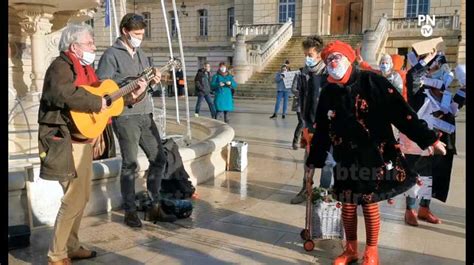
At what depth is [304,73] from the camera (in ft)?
17.6

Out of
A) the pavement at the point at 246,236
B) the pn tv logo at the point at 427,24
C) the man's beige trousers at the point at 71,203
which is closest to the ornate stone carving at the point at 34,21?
the pavement at the point at 246,236

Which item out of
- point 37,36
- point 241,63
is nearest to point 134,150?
point 37,36

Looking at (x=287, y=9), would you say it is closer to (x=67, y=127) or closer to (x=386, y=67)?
(x=386, y=67)

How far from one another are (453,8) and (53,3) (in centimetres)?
2724

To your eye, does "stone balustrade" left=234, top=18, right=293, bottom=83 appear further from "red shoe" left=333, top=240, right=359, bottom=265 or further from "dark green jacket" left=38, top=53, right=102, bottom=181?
"dark green jacket" left=38, top=53, right=102, bottom=181

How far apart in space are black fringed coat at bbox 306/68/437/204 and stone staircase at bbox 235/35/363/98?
2083cm

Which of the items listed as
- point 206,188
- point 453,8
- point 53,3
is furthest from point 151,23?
point 206,188

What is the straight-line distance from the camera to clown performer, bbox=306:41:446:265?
349cm

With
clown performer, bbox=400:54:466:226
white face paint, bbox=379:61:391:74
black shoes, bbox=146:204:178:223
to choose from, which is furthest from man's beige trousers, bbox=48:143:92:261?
white face paint, bbox=379:61:391:74

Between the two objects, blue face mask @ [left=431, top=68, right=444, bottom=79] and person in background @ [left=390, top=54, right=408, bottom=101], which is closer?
blue face mask @ [left=431, top=68, right=444, bottom=79]

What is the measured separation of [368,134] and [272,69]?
24730 millimetres

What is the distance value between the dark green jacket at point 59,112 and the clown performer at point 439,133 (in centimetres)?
312

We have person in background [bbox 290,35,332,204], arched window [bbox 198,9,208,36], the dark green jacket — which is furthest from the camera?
arched window [bbox 198,9,208,36]
